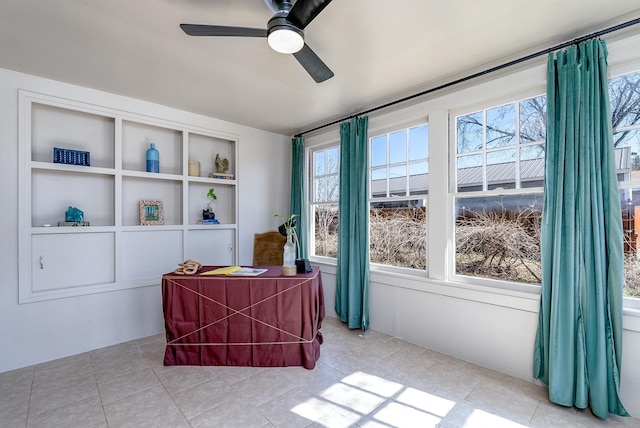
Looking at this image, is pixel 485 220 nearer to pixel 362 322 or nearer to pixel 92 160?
pixel 362 322

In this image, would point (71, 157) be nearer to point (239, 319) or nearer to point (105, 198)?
point (105, 198)

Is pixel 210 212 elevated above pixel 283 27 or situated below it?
below

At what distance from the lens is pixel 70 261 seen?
290 centimetres

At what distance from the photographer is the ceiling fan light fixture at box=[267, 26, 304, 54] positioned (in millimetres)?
1550

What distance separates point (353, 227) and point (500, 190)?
5.07ft

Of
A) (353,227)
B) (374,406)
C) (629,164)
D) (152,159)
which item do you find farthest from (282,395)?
(629,164)

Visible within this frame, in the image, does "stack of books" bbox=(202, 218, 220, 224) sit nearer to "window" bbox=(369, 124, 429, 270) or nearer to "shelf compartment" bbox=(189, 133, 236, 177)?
"shelf compartment" bbox=(189, 133, 236, 177)

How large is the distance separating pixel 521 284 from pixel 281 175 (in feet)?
10.9

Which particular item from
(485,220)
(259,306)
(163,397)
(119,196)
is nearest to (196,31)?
(259,306)

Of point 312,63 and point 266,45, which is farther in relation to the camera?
point 266,45

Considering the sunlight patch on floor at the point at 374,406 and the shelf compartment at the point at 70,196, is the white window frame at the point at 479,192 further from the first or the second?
the shelf compartment at the point at 70,196

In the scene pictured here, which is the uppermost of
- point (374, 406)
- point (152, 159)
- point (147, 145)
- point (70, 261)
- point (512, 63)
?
point (512, 63)

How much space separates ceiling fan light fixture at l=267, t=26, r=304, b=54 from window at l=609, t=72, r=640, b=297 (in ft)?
7.31

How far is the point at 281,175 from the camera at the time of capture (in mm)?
4574
